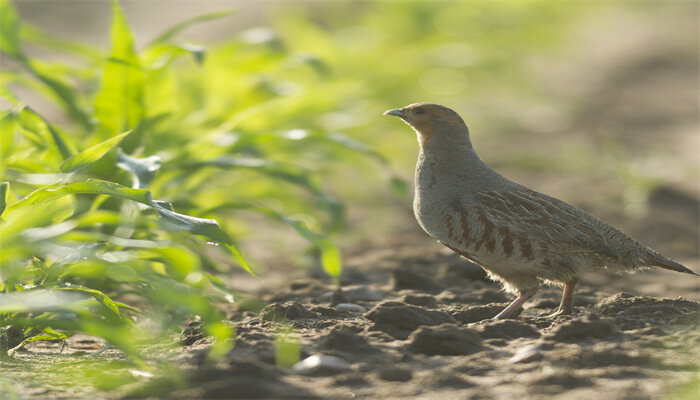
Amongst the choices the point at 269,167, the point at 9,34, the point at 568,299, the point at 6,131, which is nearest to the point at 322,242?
the point at 269,167

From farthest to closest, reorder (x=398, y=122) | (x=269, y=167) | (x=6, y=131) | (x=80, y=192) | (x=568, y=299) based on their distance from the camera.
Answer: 1. (x=398, y=122)
2. (x=269, y=167)
3. (x=6, y=131)
4. (x=568, y=299)
5. (x=80, y=192)

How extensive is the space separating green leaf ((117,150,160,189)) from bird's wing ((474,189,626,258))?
121cm

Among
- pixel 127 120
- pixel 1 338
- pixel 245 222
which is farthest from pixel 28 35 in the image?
pixel 1 338

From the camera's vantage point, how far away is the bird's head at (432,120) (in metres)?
3.48

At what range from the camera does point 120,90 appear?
3.85 metres

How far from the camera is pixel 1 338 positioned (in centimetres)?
280

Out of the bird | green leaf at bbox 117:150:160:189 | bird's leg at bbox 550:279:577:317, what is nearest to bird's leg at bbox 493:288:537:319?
the bird

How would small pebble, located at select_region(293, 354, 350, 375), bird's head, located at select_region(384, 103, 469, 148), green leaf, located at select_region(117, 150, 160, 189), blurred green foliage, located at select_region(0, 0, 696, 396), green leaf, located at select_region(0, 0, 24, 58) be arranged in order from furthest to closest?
green leaf, located at select_region(0, 0, 24, 58) < bird's head, located at select_region(384, 103, 469, 148) < green leaf, located at select_region(117, 150, 160, 189) < blurred green foliage, located at select_region(0, 0, 696, 396) < small pebble, located at select_region(293, 354, 350, 375)

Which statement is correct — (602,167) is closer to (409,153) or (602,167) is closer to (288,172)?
(409,153)

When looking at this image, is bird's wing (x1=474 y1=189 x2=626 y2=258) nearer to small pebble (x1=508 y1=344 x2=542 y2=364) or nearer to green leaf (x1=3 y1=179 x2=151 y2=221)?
small pebble (x1=508 y1=344 x2=542 y2=364)

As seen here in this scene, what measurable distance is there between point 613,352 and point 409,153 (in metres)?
4.47

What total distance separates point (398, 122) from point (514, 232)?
325cm

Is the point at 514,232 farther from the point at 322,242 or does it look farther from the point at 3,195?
the point at 3,195

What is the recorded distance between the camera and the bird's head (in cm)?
348
